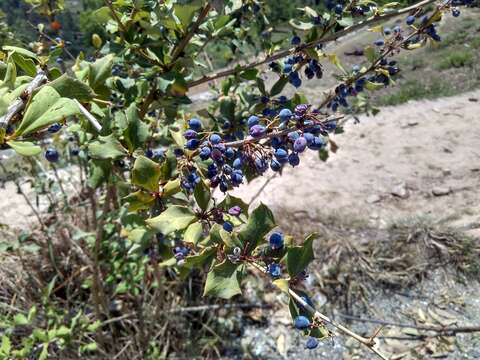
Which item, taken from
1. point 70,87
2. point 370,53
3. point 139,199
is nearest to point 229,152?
point 139,199

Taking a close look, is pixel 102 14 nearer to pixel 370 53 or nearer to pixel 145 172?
pixel 145 172

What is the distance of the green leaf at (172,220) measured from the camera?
919mm

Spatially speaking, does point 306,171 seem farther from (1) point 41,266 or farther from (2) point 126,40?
(2) point 126,40

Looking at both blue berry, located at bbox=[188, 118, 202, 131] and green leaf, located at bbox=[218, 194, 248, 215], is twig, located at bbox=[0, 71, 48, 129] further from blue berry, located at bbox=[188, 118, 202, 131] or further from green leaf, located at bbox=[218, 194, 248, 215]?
green leaf, located at bbox=[218, 194, 248, 215]

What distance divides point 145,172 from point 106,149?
0.18m

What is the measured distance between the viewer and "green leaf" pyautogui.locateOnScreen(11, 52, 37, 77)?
1.00 meters

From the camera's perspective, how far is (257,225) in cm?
90

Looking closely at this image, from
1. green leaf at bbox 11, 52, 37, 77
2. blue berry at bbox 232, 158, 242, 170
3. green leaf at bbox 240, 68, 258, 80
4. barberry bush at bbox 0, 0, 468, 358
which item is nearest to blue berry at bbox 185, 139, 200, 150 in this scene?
barberry bush at bbox 0, 0, 468, 358

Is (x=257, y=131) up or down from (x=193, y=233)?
up

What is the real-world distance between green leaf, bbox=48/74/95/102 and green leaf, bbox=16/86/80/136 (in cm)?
7

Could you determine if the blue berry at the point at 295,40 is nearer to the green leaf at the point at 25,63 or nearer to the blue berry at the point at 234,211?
the blue berry at the point at 234,211

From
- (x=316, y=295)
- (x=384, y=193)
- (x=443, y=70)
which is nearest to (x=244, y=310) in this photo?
(x=316, y=295)

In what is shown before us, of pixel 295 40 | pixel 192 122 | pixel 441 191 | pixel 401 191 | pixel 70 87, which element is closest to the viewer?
pixel 70 87

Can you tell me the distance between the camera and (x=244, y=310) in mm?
2926
